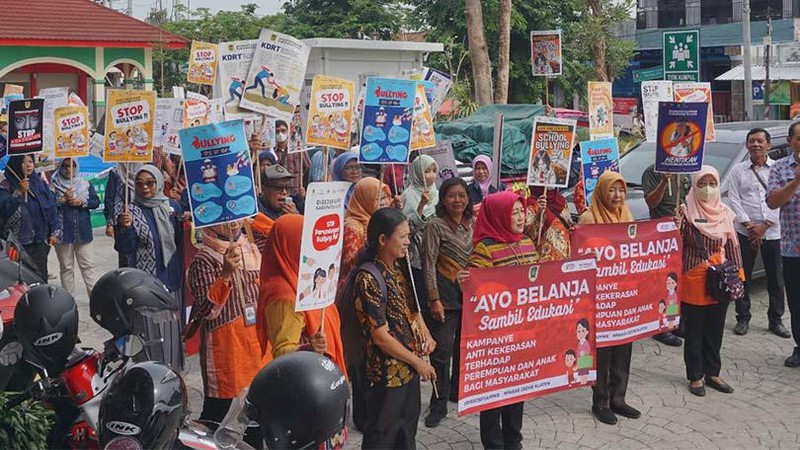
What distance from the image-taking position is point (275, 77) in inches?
299

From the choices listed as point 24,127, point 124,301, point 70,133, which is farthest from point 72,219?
point 124,301

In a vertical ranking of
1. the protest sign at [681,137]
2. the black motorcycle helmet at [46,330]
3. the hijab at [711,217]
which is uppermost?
the protest sign at [681,137]

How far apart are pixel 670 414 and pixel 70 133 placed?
20.0 feet

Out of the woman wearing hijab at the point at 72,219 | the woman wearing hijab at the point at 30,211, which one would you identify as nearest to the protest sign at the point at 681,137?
the woman wearing hijab at the point at 30,211

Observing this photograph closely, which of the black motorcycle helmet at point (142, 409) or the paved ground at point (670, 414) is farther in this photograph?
the paved ground at point (670, 414)

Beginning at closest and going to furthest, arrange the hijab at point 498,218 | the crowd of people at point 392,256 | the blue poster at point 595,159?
the crowd of people at point 392,256 → the hijab at point 498,218 → the blue poster at point 595,159

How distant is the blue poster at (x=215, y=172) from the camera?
511 centimetres

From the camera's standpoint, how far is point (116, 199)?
903 centimetres

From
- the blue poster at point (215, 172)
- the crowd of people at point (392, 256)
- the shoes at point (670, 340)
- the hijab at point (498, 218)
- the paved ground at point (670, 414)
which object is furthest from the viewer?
the shoes at point (670, 340)

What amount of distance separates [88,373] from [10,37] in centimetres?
1938

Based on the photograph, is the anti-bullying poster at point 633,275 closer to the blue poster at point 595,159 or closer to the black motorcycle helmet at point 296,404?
the blue poster at point 595,159

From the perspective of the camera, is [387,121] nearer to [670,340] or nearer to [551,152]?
[551,152]

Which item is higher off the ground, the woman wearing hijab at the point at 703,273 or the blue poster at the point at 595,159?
the blue poster at the point at 595,159

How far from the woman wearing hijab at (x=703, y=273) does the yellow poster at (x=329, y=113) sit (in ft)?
A: 8.94
